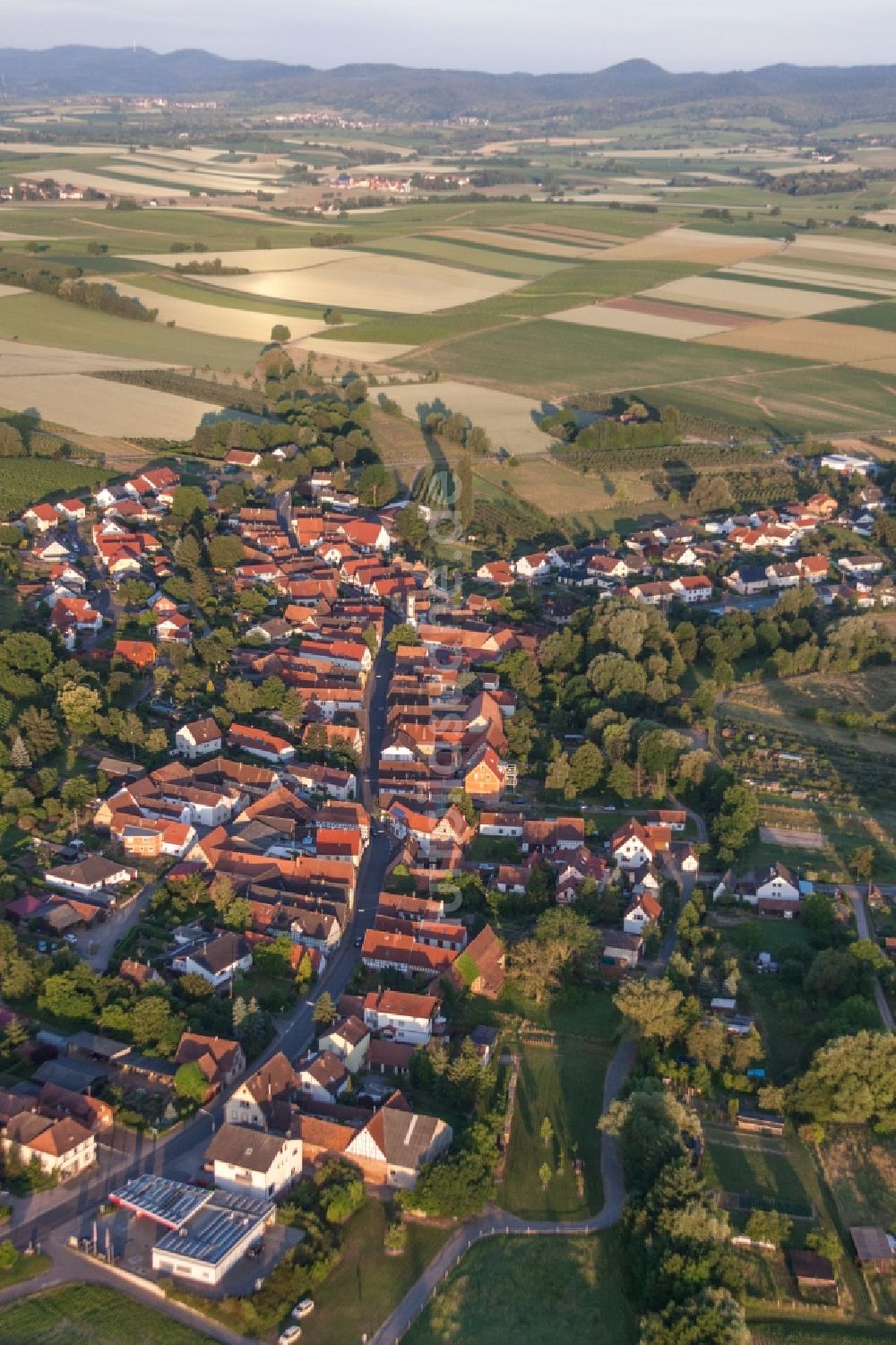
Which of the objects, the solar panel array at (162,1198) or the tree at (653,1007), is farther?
the tree at (653,1007)

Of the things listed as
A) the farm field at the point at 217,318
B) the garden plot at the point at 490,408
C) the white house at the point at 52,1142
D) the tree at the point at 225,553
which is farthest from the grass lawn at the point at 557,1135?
the farm field at the point at 217,318

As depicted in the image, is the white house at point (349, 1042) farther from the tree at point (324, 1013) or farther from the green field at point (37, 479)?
the green field at point (37, 479)

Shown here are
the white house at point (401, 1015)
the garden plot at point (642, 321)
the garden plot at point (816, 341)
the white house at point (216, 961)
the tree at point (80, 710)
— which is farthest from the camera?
the garden plot at point (642, 321)

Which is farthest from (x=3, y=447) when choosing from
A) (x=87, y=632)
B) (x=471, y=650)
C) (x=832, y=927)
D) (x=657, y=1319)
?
(x=657, y=1319)

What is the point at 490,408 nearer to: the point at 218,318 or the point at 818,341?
the point at 218,318

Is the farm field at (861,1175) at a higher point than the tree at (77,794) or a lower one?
lower

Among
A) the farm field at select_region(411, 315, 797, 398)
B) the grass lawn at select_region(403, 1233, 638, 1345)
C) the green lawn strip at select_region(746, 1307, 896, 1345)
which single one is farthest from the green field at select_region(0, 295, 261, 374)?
the green lawn strip at select_region(746, 1307, 896, 1345)

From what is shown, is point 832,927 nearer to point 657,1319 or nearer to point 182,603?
point 657,1319
